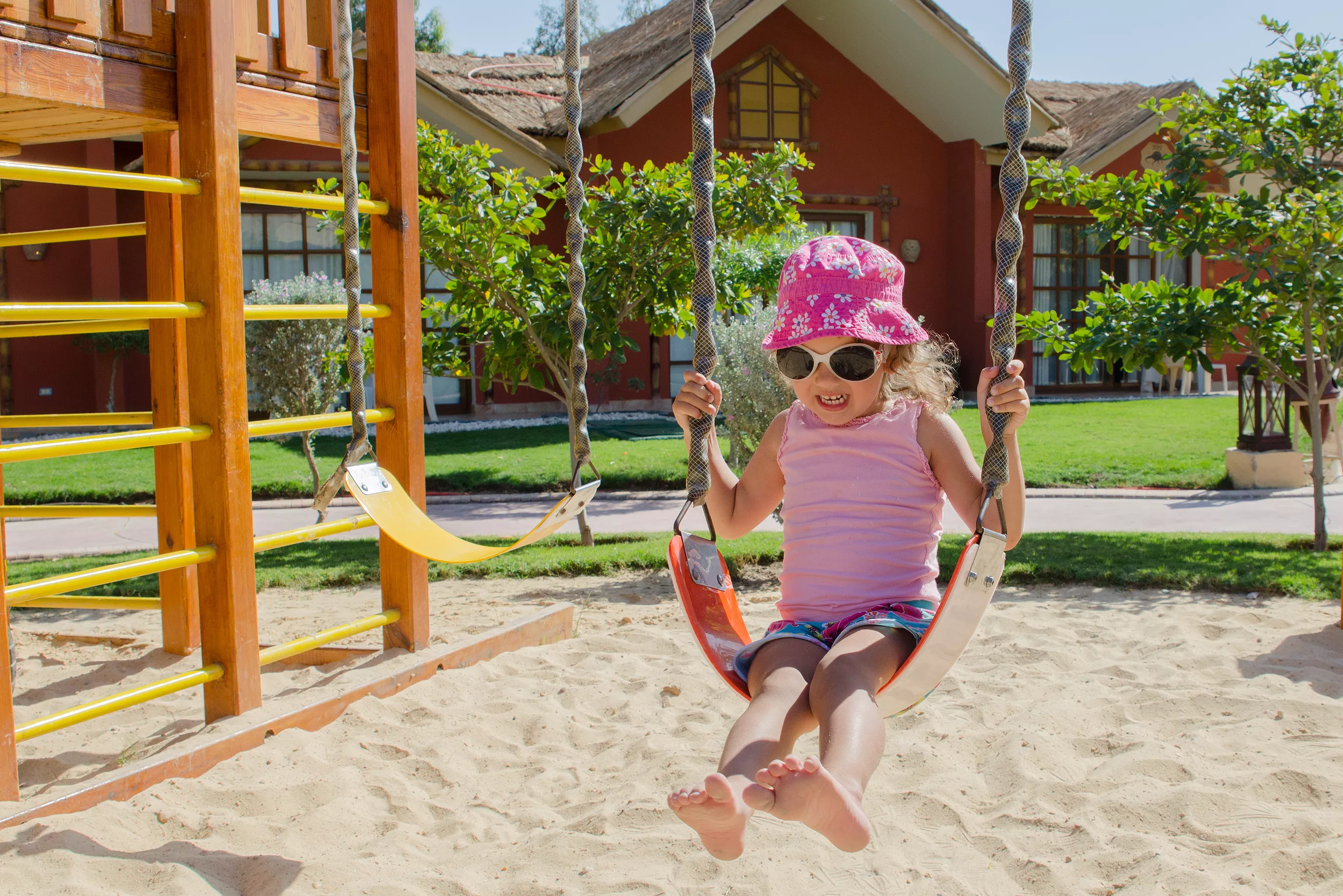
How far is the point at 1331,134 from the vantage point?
627 centimetres

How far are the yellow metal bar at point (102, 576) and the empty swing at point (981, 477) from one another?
1695 mm

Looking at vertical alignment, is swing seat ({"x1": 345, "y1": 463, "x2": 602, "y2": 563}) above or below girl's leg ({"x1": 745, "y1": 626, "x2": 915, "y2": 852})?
above

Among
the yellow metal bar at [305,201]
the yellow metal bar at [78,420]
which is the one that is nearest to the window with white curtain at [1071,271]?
the yellow metal bar at [305,201]

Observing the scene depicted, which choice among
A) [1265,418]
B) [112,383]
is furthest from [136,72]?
[112,383]

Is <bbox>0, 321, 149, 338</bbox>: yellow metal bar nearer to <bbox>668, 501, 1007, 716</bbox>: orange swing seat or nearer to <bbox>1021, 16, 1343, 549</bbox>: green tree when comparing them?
<bbox>668, 501, 1007, 716</bbox>: orange swing seat

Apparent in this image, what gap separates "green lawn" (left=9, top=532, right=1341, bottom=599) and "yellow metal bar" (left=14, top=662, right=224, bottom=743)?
2752 millimetres

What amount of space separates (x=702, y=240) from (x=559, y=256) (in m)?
4.82

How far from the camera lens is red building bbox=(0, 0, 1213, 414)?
45.2 feet

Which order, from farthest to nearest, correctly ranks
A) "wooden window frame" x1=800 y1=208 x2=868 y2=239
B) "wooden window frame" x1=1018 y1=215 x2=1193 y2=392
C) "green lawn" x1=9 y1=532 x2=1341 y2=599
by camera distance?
1. "wooden window frame" x1=1018 y1=215 x2=1193 y2=392
2. "wooden window frame" x1=800 y1=208 x2=868 y2=239
3. "green lawn" x1=9 y1=532 x2=1341 y2=599

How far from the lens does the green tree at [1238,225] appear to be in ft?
19.9

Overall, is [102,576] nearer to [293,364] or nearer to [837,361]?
[837,361]

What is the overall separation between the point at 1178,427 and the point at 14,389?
13909 mm

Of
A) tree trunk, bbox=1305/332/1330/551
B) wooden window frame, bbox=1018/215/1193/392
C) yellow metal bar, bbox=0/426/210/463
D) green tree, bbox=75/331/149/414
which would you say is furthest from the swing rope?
wooden window frame, bbox=1018/215/1193/392

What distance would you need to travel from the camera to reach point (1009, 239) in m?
2.47
